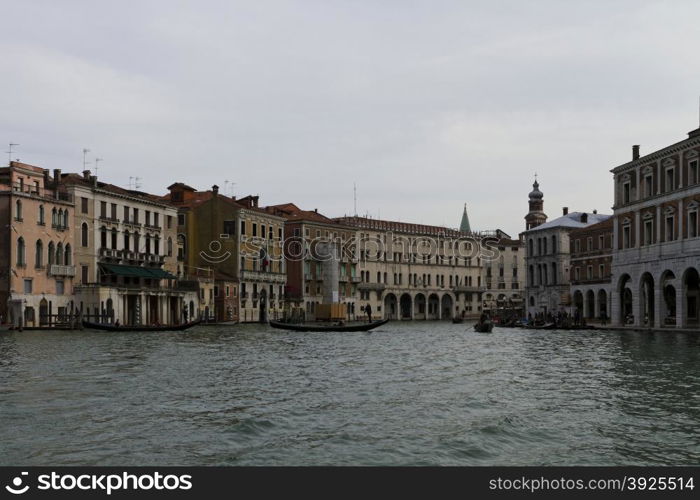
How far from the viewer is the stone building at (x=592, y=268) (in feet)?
228

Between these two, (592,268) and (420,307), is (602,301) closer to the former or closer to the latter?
(592,268)

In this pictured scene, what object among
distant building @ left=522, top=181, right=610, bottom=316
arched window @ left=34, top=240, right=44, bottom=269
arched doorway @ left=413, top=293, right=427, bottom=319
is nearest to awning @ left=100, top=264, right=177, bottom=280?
arched window @ left=34, top=240, right=44, bottom=269

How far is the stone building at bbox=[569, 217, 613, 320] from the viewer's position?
6944cm

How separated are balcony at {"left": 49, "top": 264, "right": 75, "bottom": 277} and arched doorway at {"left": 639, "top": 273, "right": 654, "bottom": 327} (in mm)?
32104

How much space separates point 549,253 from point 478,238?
84.7 feet

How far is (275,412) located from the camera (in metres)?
14.3

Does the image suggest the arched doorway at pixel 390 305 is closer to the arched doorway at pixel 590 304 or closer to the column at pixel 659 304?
the arched doorway at pixel 590 304

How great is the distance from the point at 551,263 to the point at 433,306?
23641mm

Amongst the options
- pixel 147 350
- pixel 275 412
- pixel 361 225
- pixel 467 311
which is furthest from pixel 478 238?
pixel 275 412

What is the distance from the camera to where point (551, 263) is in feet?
263

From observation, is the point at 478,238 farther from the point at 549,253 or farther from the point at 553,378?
the point at 553,378

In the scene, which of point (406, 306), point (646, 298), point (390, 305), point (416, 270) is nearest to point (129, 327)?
point (646, 298)
